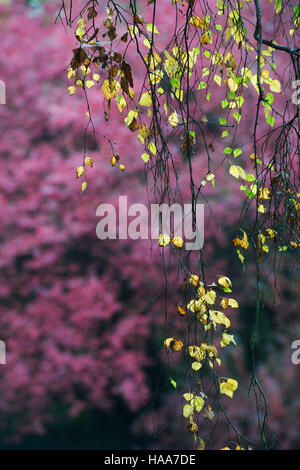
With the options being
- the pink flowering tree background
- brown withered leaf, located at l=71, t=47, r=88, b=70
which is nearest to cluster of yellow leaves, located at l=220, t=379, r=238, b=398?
brown withered leaf, located at l=71, t=47, r=88, b=70

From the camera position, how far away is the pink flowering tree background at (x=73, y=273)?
4.25 m

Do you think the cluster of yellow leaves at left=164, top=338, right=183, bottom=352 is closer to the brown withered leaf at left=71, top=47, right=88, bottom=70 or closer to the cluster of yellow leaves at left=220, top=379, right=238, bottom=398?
the cluster of yellow leaves at left=220, top=379, right=238, bottom=398

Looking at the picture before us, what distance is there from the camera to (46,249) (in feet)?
14.5

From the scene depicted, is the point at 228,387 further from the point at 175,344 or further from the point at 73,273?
the point at 73,273

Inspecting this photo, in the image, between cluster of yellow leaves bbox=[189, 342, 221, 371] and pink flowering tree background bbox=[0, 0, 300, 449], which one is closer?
cluster of yellow leaves bbox=[189, 342, 221, 371]

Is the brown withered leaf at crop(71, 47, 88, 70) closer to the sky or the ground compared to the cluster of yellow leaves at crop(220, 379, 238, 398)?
closer to the sky

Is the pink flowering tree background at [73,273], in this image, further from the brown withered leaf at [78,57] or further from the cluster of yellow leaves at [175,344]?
the brown withered leaf at [78,57]

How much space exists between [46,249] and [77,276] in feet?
1.23

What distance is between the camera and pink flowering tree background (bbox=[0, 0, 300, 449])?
425 centimetres

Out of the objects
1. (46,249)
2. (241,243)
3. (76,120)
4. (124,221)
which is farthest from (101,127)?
(241,243)

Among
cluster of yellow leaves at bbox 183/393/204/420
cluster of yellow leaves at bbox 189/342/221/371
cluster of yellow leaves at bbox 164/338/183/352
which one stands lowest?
cluster of yellow leaves at bbox 183/393/204/420

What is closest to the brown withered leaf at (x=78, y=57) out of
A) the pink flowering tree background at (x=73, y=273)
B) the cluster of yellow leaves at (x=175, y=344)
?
the cluster of yellow leaves at (x=175, y=344)

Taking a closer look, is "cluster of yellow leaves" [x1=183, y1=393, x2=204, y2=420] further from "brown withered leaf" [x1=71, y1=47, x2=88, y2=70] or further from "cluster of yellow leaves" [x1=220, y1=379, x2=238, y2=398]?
"brown withered leaf" [x1=71, y1=47, x2=88, y2=70]
